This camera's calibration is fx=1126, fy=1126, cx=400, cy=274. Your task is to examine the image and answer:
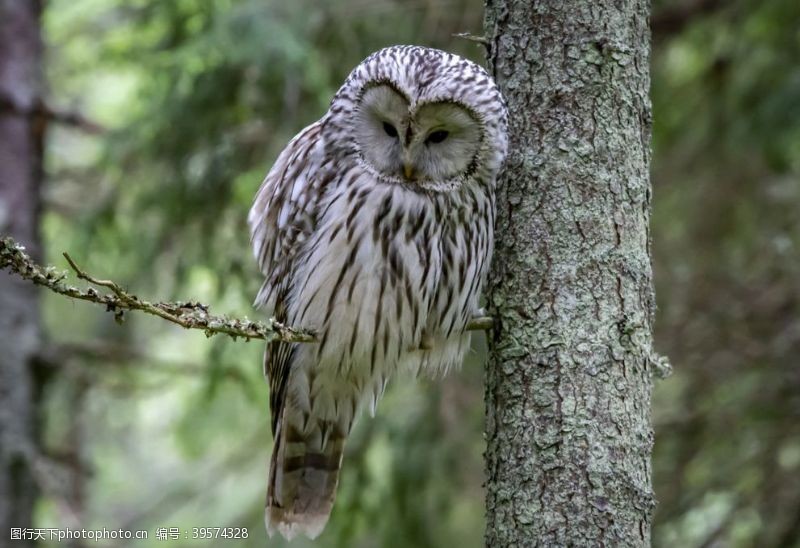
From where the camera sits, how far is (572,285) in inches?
123

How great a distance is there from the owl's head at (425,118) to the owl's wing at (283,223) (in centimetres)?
23

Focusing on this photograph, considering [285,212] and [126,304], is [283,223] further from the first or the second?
[126,304]

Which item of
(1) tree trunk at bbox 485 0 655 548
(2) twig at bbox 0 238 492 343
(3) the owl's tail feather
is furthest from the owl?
(2) twig at bbox 0 238 492 343

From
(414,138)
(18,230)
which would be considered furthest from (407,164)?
(18,230)

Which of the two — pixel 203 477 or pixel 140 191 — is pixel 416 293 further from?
pixel 203 477

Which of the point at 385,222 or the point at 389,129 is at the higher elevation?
the point at 389,129

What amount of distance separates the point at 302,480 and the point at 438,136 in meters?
1.55

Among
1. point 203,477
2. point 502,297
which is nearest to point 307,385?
point 502,297

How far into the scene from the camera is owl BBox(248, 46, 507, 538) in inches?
135

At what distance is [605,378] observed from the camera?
10.0ft

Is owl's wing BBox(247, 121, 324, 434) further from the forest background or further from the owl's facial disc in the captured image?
the forest background

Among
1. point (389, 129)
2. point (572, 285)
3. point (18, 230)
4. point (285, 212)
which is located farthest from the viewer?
point (18, 230)

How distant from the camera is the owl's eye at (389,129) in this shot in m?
3.57

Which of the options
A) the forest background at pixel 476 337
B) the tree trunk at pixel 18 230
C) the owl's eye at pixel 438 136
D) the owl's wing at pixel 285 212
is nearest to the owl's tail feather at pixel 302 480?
the owl's wing at pixel 285 212
